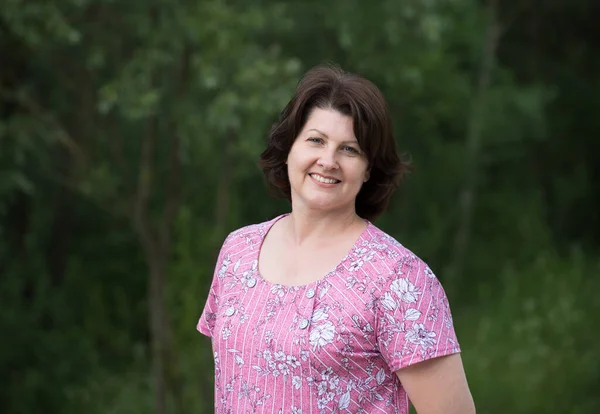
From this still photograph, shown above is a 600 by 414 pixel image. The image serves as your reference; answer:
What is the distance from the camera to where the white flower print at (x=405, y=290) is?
1.59 metres

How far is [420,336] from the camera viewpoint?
1578 millimetres

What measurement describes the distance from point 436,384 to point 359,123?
497 mm

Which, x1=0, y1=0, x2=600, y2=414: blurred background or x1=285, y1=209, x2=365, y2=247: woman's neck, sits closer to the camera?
x1=285, y1=209, x2=365, y2=247: woman's neck

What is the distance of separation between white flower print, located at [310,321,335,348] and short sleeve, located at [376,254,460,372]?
0.08 meters

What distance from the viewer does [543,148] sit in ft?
32.1

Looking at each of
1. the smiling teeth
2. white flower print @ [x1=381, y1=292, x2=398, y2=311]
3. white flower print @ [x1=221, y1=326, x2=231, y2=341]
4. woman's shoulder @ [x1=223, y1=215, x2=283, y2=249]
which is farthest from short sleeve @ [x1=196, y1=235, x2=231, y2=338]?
white flower print @ [x1=381, y1=292, x2=398, y2=311]

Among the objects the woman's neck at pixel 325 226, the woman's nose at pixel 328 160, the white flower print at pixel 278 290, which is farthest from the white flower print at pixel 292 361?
the woman's nose at pixel 328 160

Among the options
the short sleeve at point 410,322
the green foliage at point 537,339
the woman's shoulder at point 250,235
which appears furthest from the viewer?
the green foliage at point 537,339

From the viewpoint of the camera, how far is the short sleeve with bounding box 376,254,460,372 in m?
1.58

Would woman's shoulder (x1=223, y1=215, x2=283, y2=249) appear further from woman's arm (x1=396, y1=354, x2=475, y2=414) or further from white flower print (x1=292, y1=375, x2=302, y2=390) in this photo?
woman's arm (x1=396, y1=354, x2=475, y2=414)

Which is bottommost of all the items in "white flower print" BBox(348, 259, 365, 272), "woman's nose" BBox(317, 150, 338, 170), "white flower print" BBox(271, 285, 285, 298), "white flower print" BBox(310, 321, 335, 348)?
"white flower print" BBox(310, 321, 335, 348)

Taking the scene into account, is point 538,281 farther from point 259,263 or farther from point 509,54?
point 259,263

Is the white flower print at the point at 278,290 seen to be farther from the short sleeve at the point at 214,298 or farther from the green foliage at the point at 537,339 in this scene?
the green foliage at the point at 537,339

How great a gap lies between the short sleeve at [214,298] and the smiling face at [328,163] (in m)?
0.25
